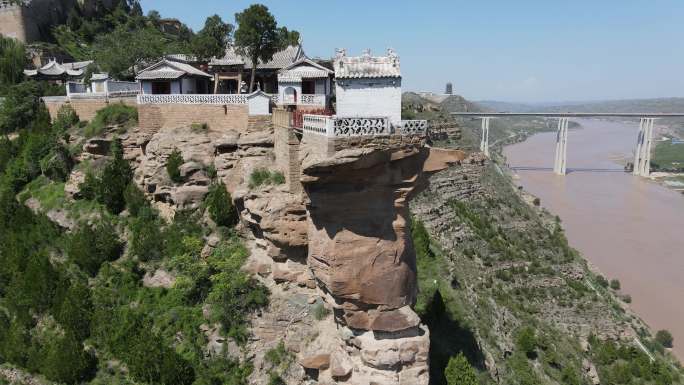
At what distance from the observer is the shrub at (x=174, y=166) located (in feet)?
70.6

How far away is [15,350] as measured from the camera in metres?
18.7

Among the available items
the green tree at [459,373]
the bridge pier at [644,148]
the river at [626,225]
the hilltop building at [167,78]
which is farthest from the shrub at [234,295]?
the bridge pier at [644,148]

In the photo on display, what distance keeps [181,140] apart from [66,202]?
7.37 meters

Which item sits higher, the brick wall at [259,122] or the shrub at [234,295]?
the brick wall at [259,122]

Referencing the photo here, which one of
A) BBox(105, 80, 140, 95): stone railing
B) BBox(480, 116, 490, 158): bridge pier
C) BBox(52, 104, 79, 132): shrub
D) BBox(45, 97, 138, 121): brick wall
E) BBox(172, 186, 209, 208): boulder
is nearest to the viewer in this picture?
BBox(172, 186, 209, 208): boulder

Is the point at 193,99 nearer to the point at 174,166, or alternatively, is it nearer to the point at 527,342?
the point at 174,166

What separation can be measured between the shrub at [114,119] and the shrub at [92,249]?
582 centimetres

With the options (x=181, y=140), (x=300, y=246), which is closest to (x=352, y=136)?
(x=300, y=246)

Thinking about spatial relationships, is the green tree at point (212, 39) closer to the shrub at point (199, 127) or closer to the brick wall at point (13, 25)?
the shrub at point (199, 127)

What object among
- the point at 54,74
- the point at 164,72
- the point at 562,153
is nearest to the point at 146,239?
the point at 164,72

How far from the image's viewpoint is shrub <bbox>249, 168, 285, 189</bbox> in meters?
18.8

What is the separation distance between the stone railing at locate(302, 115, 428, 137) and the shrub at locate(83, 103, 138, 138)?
1478cm

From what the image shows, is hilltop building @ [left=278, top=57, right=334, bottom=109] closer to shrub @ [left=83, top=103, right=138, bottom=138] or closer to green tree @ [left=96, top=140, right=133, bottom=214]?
shrub @ [left=83, top=103, right=138, bottom=138]

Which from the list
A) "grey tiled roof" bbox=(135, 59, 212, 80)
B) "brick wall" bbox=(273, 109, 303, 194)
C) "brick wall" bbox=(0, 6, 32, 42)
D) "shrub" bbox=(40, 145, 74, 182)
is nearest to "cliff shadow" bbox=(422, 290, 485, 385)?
"brick wall" bbox=(273, 109, 303, 194)
